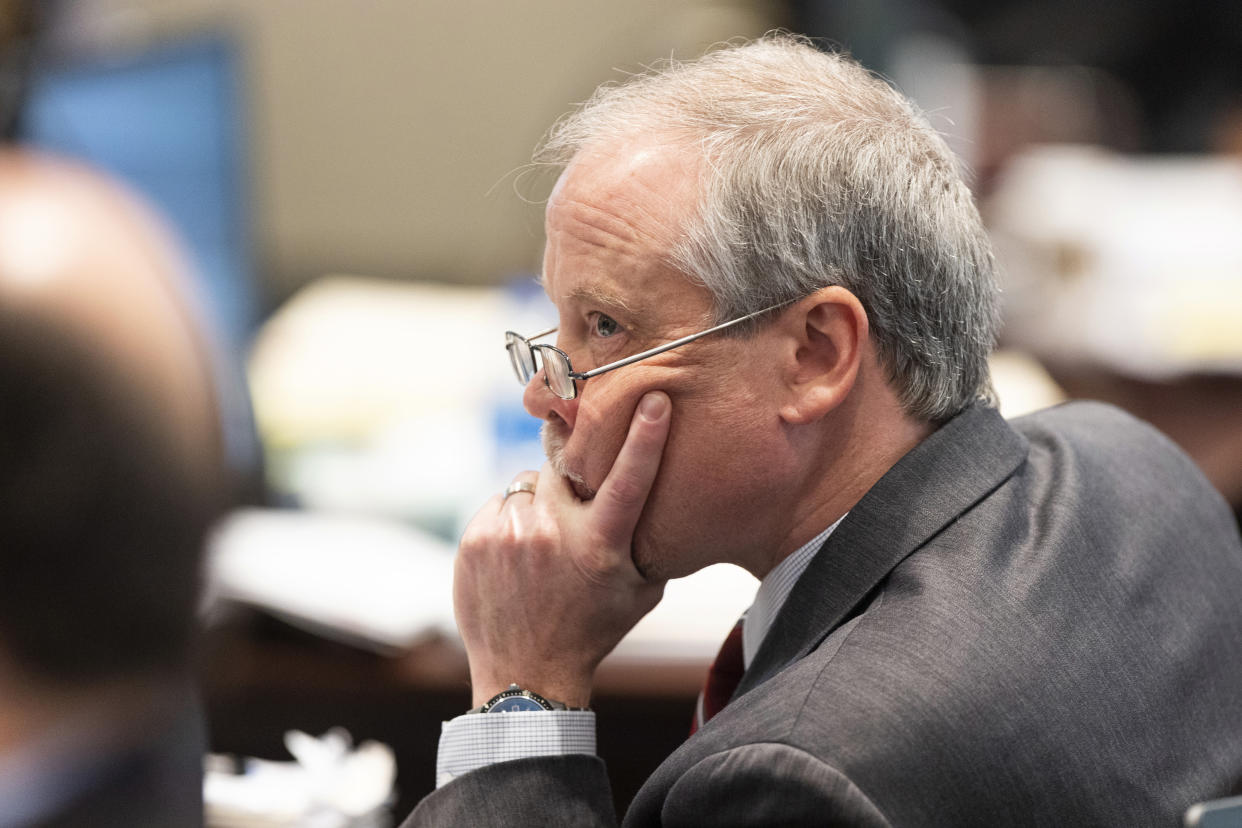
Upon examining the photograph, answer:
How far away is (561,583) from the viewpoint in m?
1.26

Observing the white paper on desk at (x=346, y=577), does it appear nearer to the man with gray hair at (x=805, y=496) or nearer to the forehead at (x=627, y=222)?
the man with gray hair at (x=805, y=496)

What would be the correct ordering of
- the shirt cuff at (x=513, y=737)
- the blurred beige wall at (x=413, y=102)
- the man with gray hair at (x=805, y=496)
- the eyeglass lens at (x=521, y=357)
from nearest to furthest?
the man with gray hair at (x=805, y=496) < the shirt cuff at (x=513, y=737) < the eyeglass lens at (x=521, y=357) < the blurred beige wall at (x=413, y=102)

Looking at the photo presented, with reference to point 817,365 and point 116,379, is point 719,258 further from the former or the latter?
point 116,379

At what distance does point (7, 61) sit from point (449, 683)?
158cm

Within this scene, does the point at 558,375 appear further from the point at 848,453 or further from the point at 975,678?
the point at 975,678

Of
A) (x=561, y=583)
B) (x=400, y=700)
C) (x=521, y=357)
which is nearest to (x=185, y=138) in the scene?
(x=400, y=700)

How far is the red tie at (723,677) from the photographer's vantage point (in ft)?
4.43

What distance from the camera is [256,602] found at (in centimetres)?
200

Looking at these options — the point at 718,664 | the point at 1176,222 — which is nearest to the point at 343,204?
the point at 1176,222

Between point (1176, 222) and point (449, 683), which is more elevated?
point (1176, 222)

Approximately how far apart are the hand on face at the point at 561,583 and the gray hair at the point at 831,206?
0.16m

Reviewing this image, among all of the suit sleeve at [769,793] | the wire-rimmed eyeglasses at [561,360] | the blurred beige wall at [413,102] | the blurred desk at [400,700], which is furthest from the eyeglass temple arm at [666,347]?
the blurred beige wall at [413,102]

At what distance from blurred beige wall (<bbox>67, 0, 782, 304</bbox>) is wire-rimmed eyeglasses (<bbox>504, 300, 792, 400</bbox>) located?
3174 mm

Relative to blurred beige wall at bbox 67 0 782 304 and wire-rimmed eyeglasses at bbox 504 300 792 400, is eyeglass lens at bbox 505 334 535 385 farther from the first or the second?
blurred beige wall at bbox 67 0 782 304
